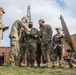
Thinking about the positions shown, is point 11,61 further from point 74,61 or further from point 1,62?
point 74,61

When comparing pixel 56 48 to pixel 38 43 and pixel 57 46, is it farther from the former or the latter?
pixel 38 43

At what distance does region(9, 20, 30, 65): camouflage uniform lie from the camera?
945cm

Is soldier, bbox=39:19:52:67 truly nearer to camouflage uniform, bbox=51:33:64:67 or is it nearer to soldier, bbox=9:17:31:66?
camouflage uniform, bbox=51:33:64:67

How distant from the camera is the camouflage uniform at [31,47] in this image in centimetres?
995

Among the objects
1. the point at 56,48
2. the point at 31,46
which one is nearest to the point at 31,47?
the point at 31,46

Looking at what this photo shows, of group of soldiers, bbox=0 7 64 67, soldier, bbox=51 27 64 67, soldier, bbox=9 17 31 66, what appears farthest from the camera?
soldier, bbox=51 27 64 67

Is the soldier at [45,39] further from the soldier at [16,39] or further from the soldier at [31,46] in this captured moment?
the soldier at [16,39]

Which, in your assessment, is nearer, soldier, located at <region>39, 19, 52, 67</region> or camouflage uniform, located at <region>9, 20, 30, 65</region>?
camouflage uniform, located at <region>9, 20, 30, 65</region>

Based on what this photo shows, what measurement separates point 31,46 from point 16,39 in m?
0.70

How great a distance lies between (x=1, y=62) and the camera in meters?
8.95

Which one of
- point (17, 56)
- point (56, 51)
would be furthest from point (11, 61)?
point (56, 51)

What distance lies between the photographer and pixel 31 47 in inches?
393

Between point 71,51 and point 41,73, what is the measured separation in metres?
2.61

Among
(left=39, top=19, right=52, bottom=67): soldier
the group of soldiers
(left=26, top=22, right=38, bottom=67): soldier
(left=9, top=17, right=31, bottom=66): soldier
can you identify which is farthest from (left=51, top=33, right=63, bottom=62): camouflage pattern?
(left=9, top=17, right=31, bottom=66): soldier
